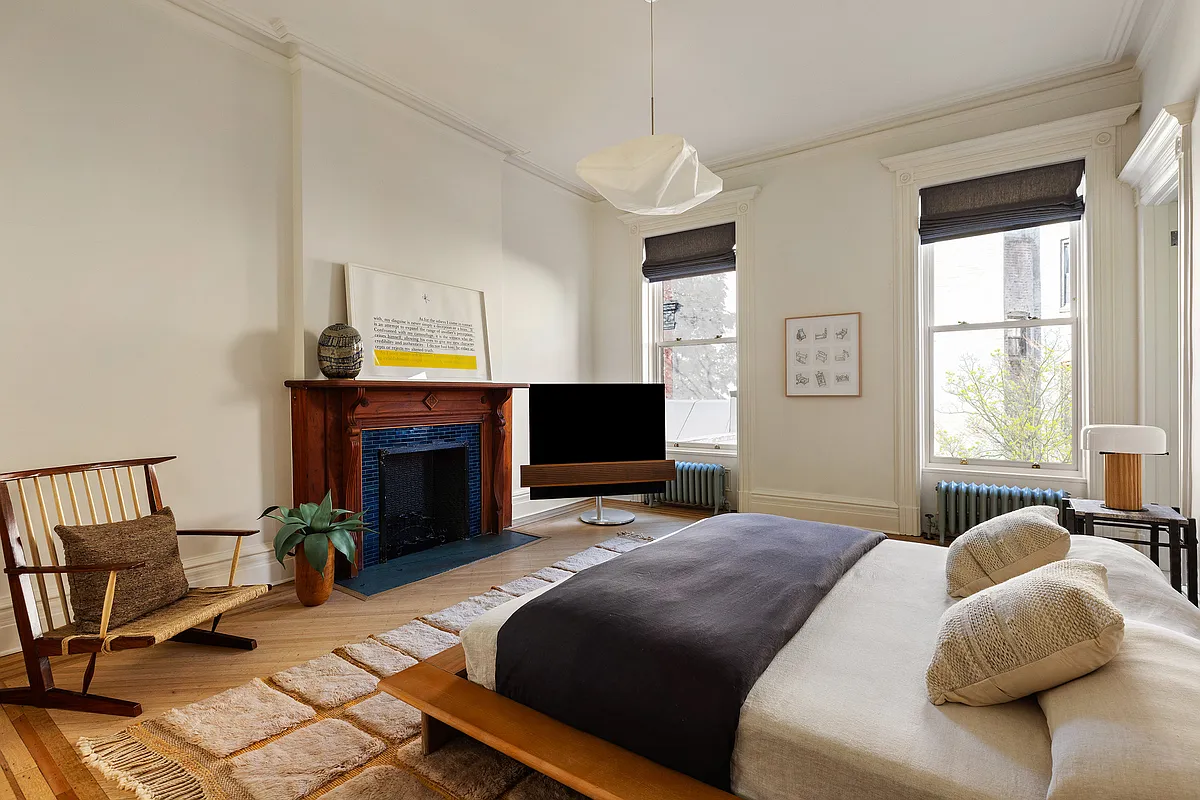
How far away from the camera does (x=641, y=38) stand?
3205 mm

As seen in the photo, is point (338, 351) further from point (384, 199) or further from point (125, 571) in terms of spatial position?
Answer: point (125, 571)

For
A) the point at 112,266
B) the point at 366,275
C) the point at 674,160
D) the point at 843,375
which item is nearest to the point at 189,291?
the point at 112,266

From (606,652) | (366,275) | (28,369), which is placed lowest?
(606,652)

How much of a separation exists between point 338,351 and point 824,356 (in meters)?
3.47

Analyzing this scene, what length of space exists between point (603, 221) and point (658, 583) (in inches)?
181

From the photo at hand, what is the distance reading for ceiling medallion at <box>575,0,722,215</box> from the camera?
7.26ft

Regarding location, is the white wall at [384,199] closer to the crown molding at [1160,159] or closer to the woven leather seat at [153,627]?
the woven leather seat at [153,627]

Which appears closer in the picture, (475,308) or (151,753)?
(151,753)

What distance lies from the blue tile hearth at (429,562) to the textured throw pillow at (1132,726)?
118 inches

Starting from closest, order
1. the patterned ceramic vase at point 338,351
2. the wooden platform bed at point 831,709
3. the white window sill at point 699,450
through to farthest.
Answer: the wooden platform bed at point 831,709 → the patterned ceramic vase at point 338,351 → the white window sill at point 699,450

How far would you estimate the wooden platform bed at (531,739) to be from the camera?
4.19ft

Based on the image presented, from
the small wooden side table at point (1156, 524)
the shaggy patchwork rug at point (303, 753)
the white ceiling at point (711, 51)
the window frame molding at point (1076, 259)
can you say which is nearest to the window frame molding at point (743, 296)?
the white ceiling at point (711, 51)

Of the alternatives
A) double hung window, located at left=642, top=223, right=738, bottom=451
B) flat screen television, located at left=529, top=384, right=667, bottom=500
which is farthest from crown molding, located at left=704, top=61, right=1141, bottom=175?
flat screen television, located at left=529, top=384, right=667, bottom=500

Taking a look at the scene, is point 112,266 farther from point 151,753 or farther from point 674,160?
point 674,160
